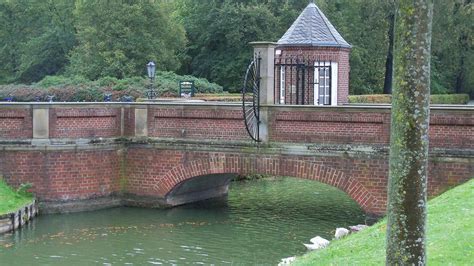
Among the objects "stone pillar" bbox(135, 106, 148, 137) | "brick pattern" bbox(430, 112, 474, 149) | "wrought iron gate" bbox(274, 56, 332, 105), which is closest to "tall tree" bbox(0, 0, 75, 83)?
"wrought iron gate" bbox(274, 56, 332, 105)

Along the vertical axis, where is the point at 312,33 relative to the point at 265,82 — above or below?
above

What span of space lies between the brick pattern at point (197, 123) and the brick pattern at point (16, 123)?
117 inches

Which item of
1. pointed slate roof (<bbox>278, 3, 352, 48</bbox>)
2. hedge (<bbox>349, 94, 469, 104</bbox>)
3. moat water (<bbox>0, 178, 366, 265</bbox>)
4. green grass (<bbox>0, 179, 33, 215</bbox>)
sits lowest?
moat water (<bbox>0, 178, 366, 265</bbox>)

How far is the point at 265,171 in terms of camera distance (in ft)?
53.6

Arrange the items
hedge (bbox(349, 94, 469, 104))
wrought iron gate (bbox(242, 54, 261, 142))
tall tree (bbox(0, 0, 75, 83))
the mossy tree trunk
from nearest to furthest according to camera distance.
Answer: the mossy tree trunk → wrought iron gate (bbox(242, 54, 261, 142)) → hedge (bbox(349, 94, 469, 104)) → tall tree (bbox(0, 0, 75, 83))

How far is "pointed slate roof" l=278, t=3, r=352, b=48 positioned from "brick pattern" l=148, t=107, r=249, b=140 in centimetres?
712

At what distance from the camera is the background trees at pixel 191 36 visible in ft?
125

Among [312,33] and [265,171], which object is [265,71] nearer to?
[265,171]

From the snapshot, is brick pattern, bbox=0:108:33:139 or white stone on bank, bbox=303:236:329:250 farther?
brick pattern, bbox=0:108:33:139

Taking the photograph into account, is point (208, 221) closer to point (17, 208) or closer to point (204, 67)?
Result: point (17, 208)

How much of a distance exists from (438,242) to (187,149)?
9.60 meters

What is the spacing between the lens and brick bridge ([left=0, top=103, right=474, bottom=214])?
15.2 meters

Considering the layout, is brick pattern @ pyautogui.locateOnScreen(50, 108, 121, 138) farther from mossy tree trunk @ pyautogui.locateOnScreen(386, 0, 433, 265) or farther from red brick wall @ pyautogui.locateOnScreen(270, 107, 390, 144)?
mossy tree trunk @ pyautogui.locateOnScreen(386, 0, 433, 265)

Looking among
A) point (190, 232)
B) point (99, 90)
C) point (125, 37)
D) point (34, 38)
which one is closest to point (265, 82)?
point (190, 232)
